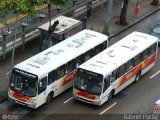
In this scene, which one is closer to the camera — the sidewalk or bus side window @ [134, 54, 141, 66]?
bus side window @ [134, 54, 141, 66]

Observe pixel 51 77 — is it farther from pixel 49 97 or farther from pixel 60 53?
pixel 60 53

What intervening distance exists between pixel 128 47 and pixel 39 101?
809cm

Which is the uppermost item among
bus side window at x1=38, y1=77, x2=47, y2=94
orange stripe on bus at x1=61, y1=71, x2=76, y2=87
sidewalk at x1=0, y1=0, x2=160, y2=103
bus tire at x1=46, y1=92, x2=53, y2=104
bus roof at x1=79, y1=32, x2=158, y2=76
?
bus roof at x1=79, y1=32, x2=158, y2=76

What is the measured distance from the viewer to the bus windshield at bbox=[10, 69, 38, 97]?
38188 mm

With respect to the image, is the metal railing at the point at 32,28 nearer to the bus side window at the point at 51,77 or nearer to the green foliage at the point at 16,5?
the bus side window at the point at 51,77

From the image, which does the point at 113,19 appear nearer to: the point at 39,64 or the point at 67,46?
the point at 67,46

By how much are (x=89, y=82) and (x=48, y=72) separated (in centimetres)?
282

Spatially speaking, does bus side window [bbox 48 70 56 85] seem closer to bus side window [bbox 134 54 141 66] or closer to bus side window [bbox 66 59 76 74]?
bus side window [bbox 66 59 76 74]

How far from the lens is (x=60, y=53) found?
134 ft

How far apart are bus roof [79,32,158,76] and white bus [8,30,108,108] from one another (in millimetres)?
1517

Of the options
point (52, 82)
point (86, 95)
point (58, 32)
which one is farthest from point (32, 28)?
point (86, 95)

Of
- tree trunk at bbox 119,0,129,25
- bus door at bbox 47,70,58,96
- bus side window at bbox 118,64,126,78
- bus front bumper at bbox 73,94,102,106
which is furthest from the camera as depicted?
tree trunk at bbox 119,0,129,25

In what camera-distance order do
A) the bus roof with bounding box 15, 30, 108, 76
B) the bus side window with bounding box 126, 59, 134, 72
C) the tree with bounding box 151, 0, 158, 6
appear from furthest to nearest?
1. the tree with bounding box 151, 0, 158, 6
2. the bus side window with bounding box 126, 59, 134, 72
3. the bus roof with bounding box 15, 30, 108, 76

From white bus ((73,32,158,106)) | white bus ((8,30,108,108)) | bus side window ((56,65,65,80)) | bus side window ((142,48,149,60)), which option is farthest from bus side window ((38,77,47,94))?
bus side window ((142,48,149,60))
